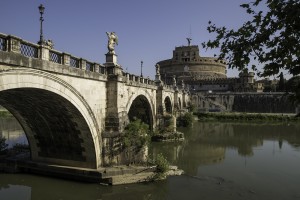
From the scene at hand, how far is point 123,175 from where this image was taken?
49.5 ft

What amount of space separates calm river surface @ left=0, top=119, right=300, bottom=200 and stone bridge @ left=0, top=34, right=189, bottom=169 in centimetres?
172

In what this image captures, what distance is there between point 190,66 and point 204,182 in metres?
76.0

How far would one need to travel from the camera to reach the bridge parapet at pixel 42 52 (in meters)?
9.38

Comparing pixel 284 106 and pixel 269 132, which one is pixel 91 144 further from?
pixel 284 106

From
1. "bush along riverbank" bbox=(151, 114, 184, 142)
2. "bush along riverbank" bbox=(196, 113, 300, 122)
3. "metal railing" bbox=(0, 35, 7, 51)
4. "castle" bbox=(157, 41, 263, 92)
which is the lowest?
"bush along riverbank" bbox=(151, 114, 184, 142)

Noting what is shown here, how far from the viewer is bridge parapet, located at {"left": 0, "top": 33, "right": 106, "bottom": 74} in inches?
369

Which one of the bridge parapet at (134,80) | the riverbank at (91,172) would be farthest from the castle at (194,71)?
the riverbank at (91,172)

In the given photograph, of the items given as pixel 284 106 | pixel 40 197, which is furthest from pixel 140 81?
pixel 284 106

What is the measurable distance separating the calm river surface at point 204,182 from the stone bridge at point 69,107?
1.72 metres

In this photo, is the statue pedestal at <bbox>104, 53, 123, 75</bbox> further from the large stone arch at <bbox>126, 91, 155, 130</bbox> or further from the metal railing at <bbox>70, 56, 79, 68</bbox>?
the large stone arch at <bbox>126, 91, 155, 130</bbox>

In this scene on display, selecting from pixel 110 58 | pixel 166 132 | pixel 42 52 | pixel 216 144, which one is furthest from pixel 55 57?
pixel 216 144

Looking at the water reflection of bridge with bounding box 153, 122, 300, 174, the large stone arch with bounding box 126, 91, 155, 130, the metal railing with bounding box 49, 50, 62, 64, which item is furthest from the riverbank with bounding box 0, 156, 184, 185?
the large stone arch with bounding box 126, 91, 155, 130

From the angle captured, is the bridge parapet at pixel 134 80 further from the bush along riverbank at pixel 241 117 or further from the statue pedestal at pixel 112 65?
the bush along riverbank at pixel 241 117

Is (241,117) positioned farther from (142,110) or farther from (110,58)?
(110,58)
